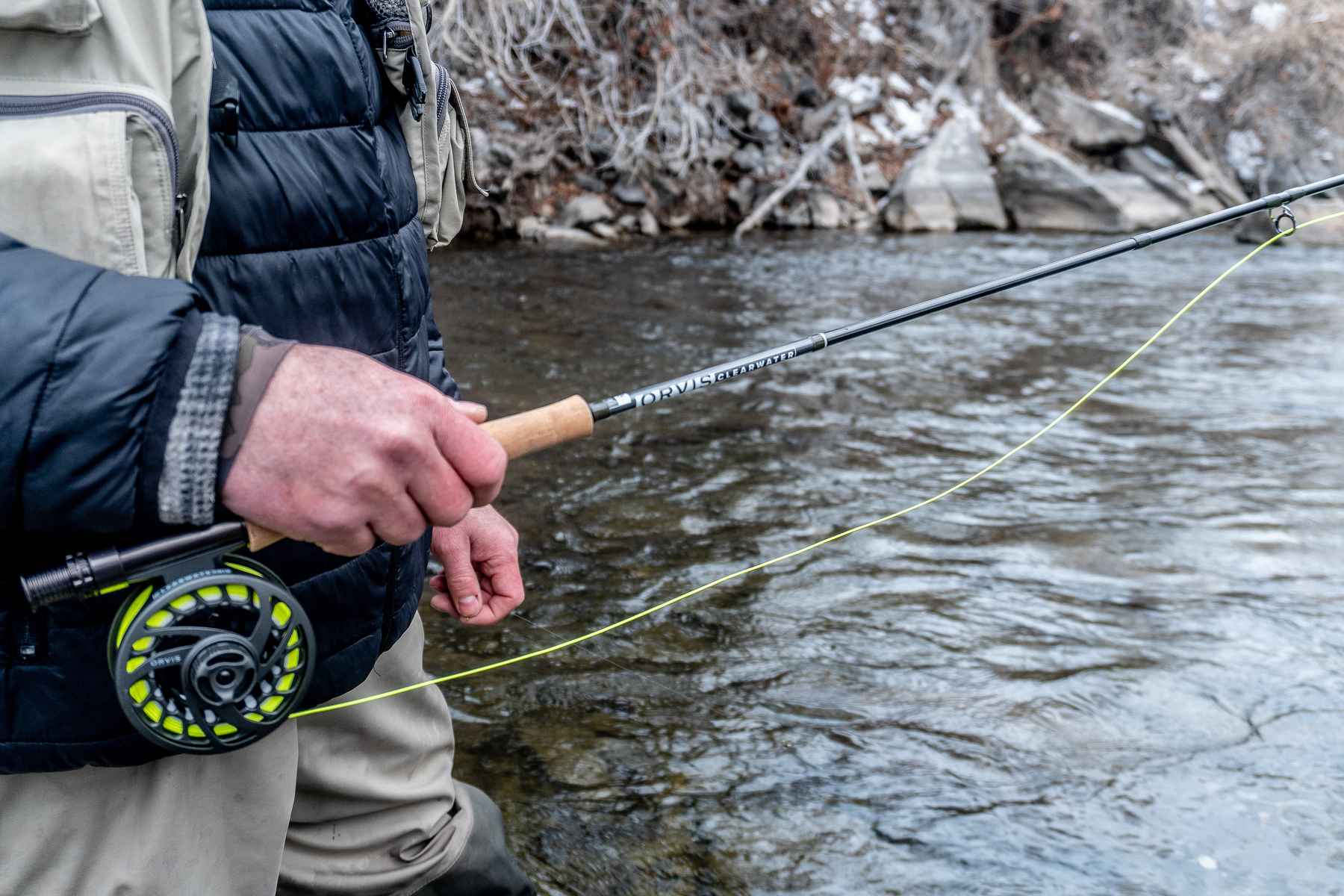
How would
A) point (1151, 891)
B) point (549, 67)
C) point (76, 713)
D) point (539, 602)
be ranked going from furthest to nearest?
point (549, 67), point (539, 602), point (1151, 891), point (76, 713)

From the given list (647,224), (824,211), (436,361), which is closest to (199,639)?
(436,361)

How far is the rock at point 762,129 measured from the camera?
12430mm

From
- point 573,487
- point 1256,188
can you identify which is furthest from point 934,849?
point 1256,188

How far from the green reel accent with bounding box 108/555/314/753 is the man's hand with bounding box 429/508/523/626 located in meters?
0.57

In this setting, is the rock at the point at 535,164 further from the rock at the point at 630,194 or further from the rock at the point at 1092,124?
the rock at the point at 1092,124

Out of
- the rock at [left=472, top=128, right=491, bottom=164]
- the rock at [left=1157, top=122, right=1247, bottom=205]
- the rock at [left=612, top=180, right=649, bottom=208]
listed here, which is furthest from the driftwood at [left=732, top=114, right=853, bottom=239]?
the rock at [left=1157, top=122, right=1247, bottom=205]

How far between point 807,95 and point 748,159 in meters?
1.74

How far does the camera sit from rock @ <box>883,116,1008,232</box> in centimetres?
1204

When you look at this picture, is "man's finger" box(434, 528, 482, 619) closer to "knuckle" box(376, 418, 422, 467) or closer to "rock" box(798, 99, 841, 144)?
"knuckle" box(376, 418, 422, 467)

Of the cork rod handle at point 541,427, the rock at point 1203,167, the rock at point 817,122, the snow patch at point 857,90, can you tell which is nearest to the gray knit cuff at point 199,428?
the cork rod handle at point 541,427

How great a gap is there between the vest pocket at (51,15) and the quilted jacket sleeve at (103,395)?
7.5 inches

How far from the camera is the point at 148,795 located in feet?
4.22

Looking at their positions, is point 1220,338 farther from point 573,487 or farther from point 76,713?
point 76,713

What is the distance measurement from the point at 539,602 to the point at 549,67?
9.37m
